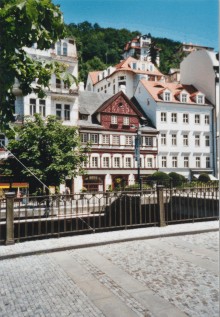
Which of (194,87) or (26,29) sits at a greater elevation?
(194,87)

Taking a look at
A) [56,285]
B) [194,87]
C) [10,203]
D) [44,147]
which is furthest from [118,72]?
[56,285]

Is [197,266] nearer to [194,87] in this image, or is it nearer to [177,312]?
[177,312]

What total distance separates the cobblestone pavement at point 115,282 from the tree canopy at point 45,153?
55.7ft

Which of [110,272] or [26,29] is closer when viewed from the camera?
[26,29]

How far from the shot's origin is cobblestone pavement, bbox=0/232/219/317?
4.56 m

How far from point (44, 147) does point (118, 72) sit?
117 feet

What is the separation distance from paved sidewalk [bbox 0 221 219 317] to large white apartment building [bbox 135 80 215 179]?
1248 inches

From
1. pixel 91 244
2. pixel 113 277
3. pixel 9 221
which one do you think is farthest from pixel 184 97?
pixel 113 277

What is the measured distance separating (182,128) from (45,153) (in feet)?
72.7

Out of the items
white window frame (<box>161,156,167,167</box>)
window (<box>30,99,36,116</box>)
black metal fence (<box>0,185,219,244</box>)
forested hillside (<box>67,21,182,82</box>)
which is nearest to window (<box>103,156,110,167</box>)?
white window frame (<box>161,156,167,167</box>)

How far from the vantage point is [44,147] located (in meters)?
25.4

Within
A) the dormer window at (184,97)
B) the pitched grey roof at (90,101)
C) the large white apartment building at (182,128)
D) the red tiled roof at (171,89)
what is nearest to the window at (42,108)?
the pitched grey roof at (90,101)

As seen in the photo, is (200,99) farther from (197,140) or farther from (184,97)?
(197,140)

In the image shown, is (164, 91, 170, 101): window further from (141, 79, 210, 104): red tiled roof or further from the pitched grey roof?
the pitched grey roof
